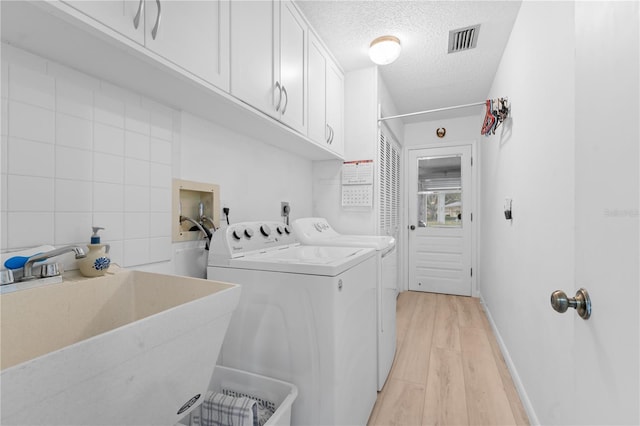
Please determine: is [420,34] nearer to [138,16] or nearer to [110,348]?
[138,16]

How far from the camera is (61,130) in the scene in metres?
0.92

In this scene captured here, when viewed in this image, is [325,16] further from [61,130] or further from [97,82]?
[61,130]

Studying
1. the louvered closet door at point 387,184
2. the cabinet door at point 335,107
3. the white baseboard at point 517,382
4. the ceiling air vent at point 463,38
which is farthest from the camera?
the louvered closet door at point 387,184

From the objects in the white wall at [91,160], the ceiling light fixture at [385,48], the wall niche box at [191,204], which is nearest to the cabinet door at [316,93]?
the ceiling light fixture at [385,48]

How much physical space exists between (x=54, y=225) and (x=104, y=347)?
680mm

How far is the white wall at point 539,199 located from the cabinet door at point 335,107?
48.8 inches

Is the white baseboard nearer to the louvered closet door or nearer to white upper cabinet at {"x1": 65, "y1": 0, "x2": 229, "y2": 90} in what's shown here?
the louvered closet door

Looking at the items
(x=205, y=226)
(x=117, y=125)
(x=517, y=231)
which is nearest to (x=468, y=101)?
(x=517, y=231)

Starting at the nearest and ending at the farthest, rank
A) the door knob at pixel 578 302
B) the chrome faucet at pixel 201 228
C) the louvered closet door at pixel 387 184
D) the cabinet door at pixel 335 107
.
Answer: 1. the door knob at pixel 578 302
2. the chrome faucet at pixel 201 228
3. the cabinet door at pixel 335 107
4. the louvered closet door at pixel 387 184

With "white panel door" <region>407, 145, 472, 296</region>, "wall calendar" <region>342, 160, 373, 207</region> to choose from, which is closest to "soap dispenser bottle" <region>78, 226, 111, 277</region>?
"wall calendar" <region>342, 160, 373, 207</region>

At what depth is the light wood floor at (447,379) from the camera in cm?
159

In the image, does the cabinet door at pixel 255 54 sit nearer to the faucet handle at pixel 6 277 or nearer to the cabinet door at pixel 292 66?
the cabinet door at pixel 292 66

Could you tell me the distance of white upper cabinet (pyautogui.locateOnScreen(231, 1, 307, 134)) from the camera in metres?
1.22

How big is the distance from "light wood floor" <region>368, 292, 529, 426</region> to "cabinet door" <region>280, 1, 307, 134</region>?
1747 millimetres
